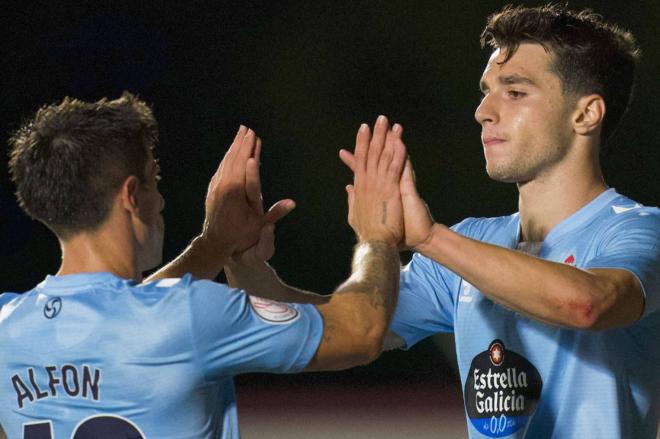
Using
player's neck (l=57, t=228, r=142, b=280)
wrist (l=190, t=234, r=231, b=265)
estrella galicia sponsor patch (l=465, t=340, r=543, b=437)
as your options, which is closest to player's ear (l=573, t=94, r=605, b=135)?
estrella galicia sponsor patch (l=465, t=340, r=543, b=437)

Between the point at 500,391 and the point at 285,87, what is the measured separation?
539 cm

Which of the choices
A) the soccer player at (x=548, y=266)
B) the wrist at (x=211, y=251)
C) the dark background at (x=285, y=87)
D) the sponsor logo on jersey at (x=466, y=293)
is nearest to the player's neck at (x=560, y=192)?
the soccer player at (x=548, y=266)

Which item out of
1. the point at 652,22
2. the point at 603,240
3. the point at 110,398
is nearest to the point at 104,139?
the point at 110,398

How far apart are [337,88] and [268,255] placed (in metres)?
5.00

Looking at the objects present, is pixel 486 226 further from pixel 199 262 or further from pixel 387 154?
pixel 199 262

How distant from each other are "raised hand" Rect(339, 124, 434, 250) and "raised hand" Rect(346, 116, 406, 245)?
0.05 ft

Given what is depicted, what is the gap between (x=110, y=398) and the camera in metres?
2.14

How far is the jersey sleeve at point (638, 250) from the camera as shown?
7.80 feet

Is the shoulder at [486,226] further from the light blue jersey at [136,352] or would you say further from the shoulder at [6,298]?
the shoulder at [6,298]

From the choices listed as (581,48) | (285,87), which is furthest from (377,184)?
(285,87)

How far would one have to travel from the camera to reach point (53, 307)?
87.0 inches

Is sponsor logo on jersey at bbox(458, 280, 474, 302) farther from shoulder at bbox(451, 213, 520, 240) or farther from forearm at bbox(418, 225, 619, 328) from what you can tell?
forearm at bbox(418, 225, 619, 328)

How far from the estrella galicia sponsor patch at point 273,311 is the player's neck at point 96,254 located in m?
0.31

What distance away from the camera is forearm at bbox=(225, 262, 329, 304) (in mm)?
2986
